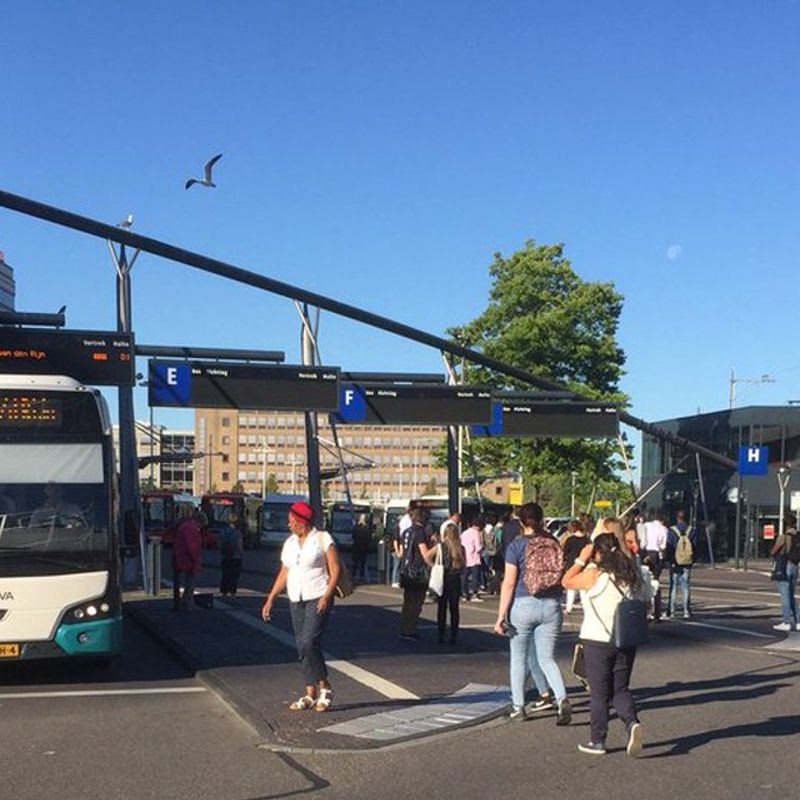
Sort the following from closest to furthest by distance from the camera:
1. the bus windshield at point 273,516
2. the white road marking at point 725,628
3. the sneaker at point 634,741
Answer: the sneaker at point 634,741, the white road marking at point 725,628, the bus windshield at point 273,516

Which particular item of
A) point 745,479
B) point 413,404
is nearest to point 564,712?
point 413,404

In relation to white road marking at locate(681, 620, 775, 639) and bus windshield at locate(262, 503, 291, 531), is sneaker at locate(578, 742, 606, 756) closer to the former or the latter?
white road marking at locate(681, 620, 775, 639)

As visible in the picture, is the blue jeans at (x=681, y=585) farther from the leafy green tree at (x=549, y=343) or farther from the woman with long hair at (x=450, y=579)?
the leafy green tree at (x=549, y=343)

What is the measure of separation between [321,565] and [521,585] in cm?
165

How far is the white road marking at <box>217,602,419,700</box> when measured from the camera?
11328mm

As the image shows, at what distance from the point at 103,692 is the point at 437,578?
541 cm

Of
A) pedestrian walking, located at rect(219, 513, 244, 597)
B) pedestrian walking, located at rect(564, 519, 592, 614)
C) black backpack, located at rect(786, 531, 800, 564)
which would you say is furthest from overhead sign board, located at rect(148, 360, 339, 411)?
black backpack, located at rect(786, 531, 800, 564)

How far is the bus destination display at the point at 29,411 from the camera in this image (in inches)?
476

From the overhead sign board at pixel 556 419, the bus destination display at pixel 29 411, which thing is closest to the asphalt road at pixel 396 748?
the bus destination display at pixel 29 411

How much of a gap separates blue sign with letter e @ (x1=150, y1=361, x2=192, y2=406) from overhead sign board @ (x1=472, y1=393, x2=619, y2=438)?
8.66 meters

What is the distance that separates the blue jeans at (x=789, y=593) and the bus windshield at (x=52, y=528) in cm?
1076

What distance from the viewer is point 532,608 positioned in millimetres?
10094

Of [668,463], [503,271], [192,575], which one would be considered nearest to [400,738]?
[192,575]

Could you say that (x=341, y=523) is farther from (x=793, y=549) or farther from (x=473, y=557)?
(x=793, y=549)
